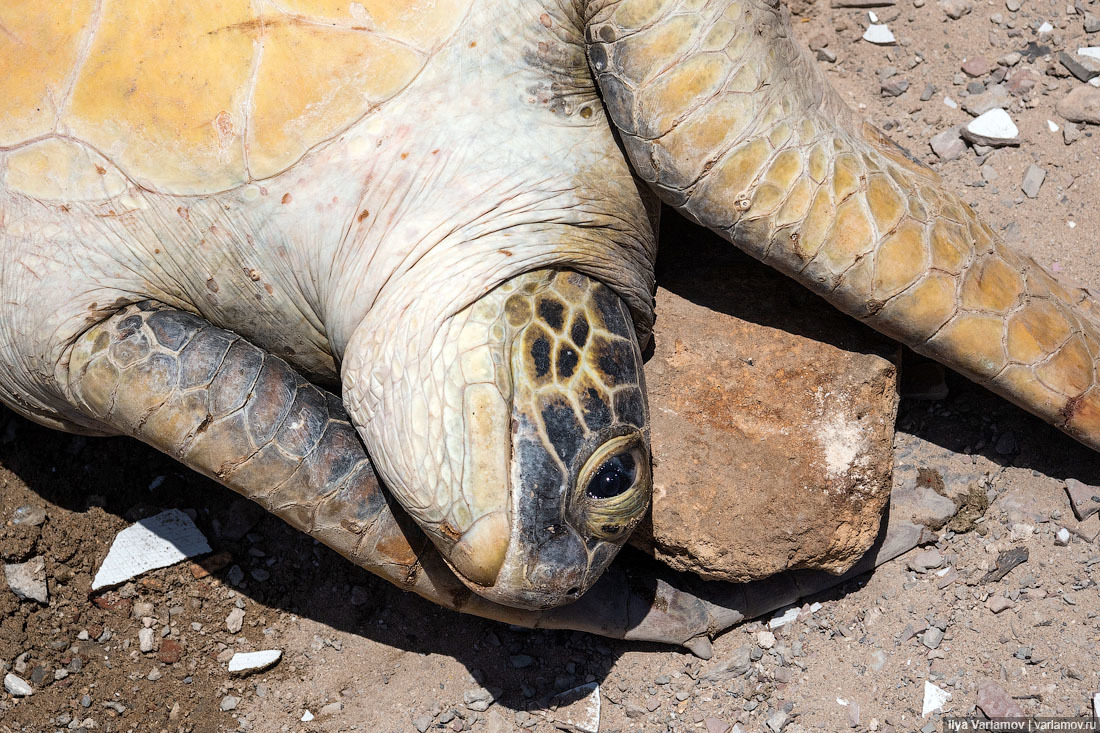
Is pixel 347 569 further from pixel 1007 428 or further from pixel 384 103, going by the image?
pixel 1007 428

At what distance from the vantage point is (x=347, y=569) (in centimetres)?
341

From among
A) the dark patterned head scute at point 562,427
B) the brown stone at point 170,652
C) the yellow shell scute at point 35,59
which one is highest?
the yellow shell scute at point 35,59

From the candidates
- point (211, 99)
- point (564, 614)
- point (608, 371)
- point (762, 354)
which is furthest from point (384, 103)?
point (564, 614)

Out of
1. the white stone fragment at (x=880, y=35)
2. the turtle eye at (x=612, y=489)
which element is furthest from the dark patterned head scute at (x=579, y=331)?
the white stone fragment at (x=880, y=35)

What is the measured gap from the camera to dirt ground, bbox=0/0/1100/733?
2.96 metres

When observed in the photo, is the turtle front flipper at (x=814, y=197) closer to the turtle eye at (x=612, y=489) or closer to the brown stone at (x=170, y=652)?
the turtle eye at (x=612, y=489)

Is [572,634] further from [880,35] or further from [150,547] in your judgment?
[880,35]

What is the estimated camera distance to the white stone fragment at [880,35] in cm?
386

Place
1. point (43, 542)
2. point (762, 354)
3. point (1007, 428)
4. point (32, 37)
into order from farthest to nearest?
point (43, 542) → point (1007, 428) → point (762, 354) → point (32, 37)

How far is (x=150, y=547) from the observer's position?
11.3 ft

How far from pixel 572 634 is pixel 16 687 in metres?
1.90

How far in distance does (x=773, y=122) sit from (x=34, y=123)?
6.85 feet

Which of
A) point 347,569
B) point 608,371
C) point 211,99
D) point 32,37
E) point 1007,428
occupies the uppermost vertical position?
point 32,37

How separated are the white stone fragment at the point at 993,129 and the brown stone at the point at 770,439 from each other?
1.16 m
